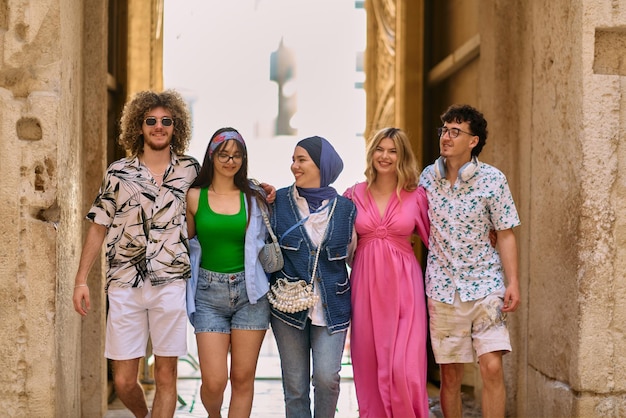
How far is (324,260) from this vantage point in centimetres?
450

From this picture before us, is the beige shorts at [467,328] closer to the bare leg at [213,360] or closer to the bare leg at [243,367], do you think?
the bare leg at [243,367]

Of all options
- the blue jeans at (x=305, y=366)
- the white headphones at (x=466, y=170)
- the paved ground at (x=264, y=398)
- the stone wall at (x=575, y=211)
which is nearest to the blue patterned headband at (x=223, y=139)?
the blue jeans at (x=305, y=366)

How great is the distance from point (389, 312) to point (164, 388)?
1.22m

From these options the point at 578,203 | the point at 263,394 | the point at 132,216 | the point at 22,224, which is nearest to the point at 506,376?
the point at 578,203

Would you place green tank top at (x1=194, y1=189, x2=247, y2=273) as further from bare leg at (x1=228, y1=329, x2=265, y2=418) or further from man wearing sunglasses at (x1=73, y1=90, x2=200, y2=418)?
bare leg at (x1=228, y1=329, x2=265, y2=418)

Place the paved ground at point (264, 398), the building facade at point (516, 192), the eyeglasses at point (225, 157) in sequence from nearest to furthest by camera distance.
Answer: the eyeglasses at point (225, 157) < the building facade at point (516, 192) < the paved ground at point (264, 398)

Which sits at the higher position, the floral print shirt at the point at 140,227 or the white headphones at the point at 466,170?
the white headphones at the point at 466,170

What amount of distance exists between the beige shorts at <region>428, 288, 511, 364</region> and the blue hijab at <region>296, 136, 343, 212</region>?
787mm

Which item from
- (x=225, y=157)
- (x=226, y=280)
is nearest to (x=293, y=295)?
(x=226, y=280)

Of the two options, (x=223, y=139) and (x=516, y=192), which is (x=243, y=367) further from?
(x=516, y=192)

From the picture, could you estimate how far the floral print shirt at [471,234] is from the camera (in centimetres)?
444

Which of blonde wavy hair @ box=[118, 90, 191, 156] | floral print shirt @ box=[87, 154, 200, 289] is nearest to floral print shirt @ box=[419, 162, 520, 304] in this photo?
floral print shirt @ box=[87, 154, 200, 289]

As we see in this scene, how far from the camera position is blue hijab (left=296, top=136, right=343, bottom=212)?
4.55m

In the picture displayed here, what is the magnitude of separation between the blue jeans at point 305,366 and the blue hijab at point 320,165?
2.16 ft
